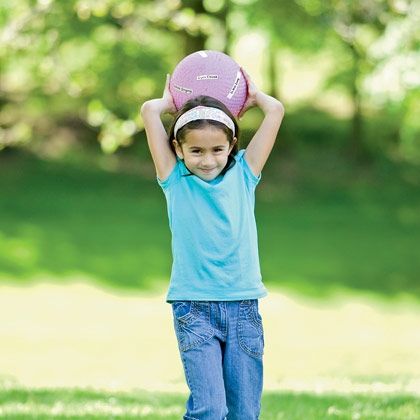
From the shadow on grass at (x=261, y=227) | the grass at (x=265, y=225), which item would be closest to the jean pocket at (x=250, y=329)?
the grass at (x=265, y=225)

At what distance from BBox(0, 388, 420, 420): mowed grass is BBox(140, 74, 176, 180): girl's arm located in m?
1.92

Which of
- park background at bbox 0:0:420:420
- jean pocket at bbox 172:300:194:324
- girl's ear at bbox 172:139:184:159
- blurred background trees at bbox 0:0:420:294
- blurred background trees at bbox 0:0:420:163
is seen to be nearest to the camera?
jean pocket at bbox 172:300:194:324

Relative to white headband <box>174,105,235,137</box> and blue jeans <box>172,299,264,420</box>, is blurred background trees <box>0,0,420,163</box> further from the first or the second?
blue jeans <box>172,299,264,420</box>

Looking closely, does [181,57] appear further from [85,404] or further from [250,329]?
[250,329]

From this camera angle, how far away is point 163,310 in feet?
66.2

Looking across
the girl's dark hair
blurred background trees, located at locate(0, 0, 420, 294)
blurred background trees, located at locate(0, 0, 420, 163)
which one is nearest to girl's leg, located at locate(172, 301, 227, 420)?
the girl's dark hair

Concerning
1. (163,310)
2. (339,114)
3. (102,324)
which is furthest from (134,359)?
(339,114)

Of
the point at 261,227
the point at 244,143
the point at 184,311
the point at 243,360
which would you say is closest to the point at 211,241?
the point at 184,311

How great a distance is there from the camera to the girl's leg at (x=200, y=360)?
414 centimetres

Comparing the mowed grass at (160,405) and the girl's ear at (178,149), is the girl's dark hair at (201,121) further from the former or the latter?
the mowed grass at (160,405)

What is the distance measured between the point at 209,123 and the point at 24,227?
21.5 metres

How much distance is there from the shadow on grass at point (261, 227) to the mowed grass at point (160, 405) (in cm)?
1463

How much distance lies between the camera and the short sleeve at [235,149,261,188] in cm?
454

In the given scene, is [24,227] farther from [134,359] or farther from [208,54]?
[208,54]
